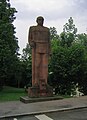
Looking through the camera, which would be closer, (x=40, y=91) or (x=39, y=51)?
(x=40, y=91)

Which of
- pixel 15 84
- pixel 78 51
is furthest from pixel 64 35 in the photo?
pixel 15 84

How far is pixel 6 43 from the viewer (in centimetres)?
2933

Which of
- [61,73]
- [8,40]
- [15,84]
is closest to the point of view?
[61,73]

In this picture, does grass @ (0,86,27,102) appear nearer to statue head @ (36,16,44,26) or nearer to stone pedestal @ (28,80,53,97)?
stone pedestal @ (28,80,53,97)

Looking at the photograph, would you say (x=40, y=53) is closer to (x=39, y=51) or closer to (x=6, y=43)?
(x=39, y=51)

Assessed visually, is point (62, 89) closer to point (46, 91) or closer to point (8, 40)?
point (8, 40)

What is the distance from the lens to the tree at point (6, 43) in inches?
1118

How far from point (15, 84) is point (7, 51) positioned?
17.7m

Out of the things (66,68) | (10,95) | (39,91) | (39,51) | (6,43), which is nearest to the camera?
(39,91)

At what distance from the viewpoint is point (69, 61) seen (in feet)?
85.7

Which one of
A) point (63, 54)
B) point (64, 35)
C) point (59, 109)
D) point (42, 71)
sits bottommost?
point (59, 109)

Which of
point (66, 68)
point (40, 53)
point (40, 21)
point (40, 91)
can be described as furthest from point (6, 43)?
point (40, 91)

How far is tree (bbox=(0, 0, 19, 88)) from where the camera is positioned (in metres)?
28.4

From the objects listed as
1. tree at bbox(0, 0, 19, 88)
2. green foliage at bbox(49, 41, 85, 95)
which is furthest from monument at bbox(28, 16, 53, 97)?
tree at bbox(0, 0, 19, 88)
